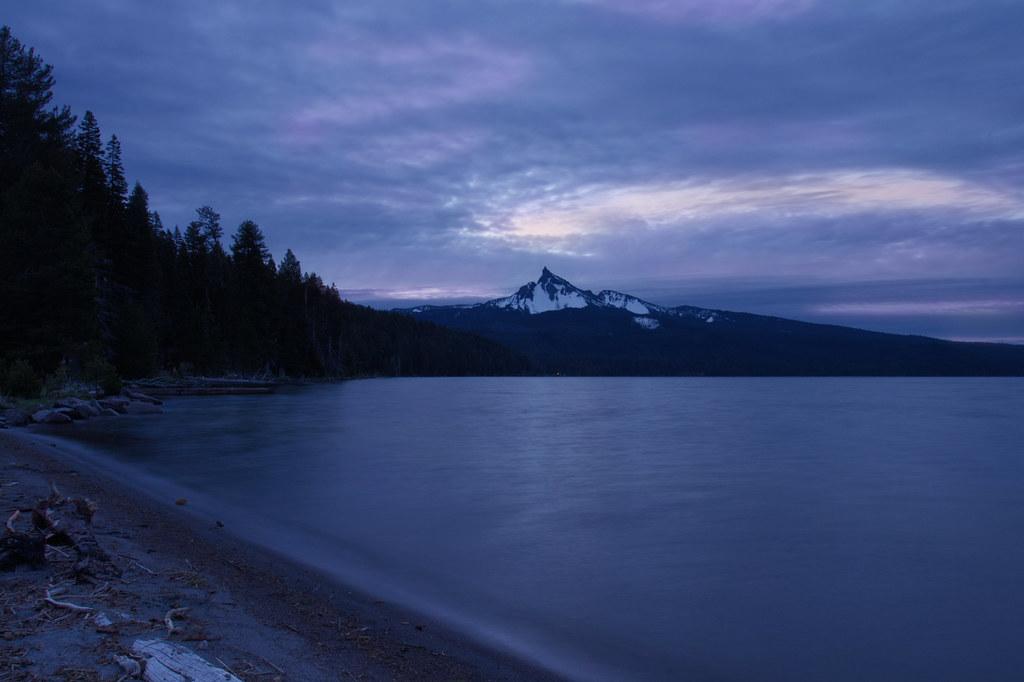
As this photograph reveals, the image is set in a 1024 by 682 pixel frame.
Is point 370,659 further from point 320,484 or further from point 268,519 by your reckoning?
point 320,484

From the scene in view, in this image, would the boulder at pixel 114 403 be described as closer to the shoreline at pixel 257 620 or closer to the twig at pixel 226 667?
the shoreline at pixel 257 620

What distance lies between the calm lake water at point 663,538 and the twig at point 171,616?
3.19 m

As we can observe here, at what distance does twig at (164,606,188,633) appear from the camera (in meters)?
5.63

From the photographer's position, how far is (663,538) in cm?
1288

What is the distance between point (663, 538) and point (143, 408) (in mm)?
32580

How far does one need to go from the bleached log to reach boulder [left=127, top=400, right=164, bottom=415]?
34024mm

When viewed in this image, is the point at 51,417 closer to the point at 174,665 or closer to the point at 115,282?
the point at 174,665

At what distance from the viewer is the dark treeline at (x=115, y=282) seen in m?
31.5

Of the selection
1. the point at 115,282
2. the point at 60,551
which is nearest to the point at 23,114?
the point at 115,282

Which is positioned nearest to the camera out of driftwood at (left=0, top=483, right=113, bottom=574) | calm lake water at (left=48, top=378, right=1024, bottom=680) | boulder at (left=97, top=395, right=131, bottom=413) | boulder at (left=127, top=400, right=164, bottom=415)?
driftwood at (left=0, top=483, right=113, bottom=574)

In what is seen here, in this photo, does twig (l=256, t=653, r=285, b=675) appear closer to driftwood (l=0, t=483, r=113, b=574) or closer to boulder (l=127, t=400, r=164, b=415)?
driftwood (l=0, t=483, r=113, b=574)

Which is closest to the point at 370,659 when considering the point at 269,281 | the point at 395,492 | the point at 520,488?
the point at 395,492

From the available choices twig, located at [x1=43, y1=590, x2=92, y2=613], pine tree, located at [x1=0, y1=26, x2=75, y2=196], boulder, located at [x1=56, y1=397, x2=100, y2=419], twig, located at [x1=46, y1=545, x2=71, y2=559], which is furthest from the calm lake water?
pine tree, located at [x1=0, y1=26, x2=75, y2=196]

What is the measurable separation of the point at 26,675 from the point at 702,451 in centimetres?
2518
